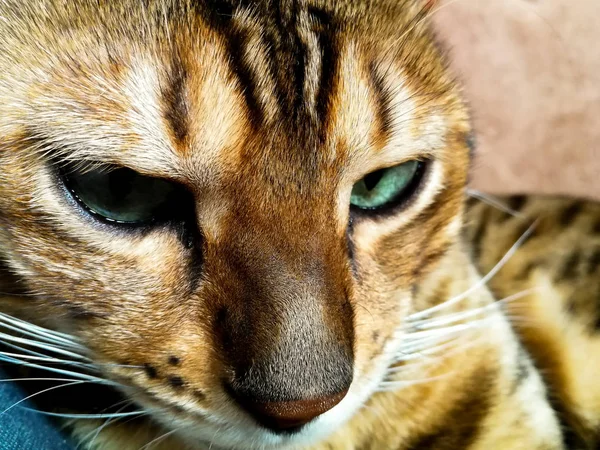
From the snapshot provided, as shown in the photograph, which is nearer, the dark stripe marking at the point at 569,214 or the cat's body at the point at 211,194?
the cat's body at the point at 211,194

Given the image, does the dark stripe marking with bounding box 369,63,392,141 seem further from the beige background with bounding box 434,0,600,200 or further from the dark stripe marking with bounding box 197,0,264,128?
the beige background with bounding box 434,0,600,200

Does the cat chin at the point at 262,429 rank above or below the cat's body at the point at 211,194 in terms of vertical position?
below

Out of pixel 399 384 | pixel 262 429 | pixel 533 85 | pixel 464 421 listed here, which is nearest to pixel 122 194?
pixel 262 429

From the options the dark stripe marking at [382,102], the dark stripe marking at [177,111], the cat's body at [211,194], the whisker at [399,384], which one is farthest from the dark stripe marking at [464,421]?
the dark stripe marking at [177,111]

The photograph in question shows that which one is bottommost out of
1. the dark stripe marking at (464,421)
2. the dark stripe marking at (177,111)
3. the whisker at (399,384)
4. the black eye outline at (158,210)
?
the dark stripe marking at (464,421)

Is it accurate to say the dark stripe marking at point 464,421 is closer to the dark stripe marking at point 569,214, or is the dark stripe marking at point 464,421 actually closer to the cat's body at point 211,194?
the cat's body at point 211,194

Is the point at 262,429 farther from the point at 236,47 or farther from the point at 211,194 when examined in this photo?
the point at 236,47

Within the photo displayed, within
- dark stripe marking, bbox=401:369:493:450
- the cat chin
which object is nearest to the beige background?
dark stripe marking, bbox=401:369:493:450
